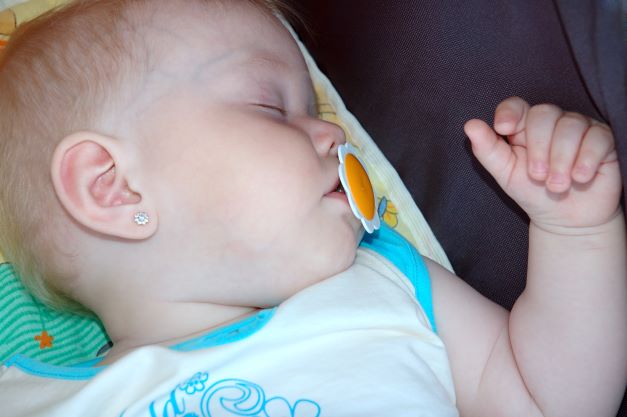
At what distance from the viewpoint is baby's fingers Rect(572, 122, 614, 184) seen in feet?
2.95

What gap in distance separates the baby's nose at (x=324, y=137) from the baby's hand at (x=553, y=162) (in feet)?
0.72

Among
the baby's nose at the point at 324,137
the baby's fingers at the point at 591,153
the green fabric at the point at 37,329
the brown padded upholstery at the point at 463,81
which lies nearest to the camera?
the brown padded upholstery at the point at 463,81

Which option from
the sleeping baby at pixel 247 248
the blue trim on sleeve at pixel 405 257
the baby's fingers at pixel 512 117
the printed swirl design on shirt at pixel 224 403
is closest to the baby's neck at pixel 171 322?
the sleeping baby at pixel 247 248

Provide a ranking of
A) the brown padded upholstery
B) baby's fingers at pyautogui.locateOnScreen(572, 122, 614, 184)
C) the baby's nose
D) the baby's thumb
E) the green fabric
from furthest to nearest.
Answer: the green fabric, the baby's nose, the baby's thumb, baby's fingers at pyautogui.locateOnScreen(572, 122, 614, 184), the brown padded upholstery

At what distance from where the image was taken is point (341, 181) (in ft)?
3.68

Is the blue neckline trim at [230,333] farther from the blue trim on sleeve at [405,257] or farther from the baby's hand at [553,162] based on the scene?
the baby's hand at [553,162]

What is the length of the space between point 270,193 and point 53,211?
1.23 feet

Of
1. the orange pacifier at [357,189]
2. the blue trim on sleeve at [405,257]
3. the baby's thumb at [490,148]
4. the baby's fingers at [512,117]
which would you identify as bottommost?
the blue trim on sleeve at [405,257]

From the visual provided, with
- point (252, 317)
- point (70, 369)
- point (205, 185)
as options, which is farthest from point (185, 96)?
point (70, 369)

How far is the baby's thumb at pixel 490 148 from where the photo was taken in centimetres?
103

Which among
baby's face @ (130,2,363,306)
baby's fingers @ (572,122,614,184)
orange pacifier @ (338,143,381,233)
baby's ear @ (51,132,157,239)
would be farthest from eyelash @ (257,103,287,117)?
baby's fingers @ (572,122,614,184)

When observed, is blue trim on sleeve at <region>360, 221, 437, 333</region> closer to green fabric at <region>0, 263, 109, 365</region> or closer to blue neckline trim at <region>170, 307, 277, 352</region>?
blue neckline trim at <region>170, 307, 277, 352</region>

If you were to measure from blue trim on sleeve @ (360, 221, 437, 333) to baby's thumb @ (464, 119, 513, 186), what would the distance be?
0.24 meters

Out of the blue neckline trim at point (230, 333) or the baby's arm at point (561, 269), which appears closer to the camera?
the baby's arm at point (561, 269)
